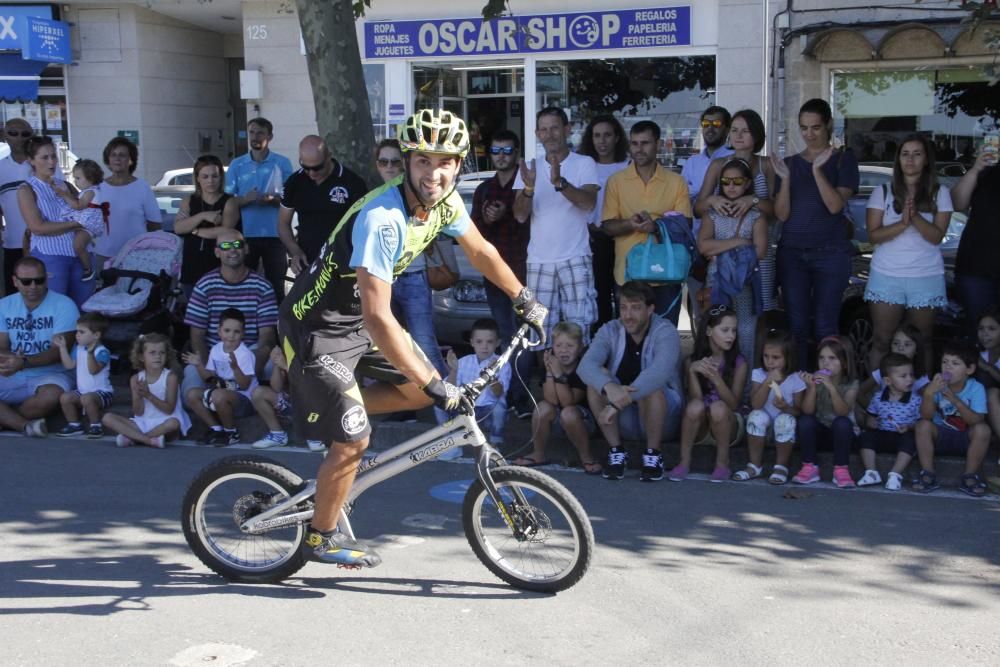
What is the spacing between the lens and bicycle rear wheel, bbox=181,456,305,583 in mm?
4977

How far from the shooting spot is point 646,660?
4.20m

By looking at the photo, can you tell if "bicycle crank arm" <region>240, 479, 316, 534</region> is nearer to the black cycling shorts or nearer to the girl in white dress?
the black cycling shorts

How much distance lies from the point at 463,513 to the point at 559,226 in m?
3.09

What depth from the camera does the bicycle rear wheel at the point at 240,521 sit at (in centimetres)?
498

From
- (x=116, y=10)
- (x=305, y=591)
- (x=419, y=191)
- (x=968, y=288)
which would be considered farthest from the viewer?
(x=116, y=10)

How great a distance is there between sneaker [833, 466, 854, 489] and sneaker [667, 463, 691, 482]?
0.88 metres

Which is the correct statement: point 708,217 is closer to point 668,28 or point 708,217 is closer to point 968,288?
point 968,288

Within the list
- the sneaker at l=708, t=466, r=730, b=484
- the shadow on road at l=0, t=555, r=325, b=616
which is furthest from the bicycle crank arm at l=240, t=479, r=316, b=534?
the sneaker at l=708, t=466, r=730, b=484

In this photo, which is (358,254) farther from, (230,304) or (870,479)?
(230,304)

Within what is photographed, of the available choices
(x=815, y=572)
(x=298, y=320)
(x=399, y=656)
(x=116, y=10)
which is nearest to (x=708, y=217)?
(x=815, y=572)

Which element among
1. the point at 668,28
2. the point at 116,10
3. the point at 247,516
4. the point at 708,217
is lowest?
the point at 247,516

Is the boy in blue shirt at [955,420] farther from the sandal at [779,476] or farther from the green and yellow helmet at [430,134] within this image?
the green and yellow helmet at [430,134]

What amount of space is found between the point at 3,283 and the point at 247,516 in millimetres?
6153

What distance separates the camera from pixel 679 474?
22.4ft
